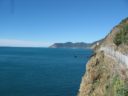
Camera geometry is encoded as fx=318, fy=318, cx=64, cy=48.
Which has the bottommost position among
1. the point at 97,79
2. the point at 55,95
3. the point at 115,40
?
the point at 55,95

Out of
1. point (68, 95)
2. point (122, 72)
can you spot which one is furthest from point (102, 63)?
point (68, 95)

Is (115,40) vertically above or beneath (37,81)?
above

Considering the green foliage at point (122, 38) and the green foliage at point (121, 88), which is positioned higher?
the green foliage at point (122, 38)

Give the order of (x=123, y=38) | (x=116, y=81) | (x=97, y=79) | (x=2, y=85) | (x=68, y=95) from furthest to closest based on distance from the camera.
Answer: (x=2, y=85) < (x=68, y=95) < (x=123, y=38) < (x=97, y=79) < (x=116, y=81)

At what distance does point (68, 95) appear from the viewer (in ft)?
240

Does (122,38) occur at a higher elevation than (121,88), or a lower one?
higher

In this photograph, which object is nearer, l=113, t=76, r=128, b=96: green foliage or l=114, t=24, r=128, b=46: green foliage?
l=113, t=76, r=128, b=96: green foliage

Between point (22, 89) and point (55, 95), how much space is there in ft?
39.3

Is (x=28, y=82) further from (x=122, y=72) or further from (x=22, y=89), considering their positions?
(x=122, y=72)

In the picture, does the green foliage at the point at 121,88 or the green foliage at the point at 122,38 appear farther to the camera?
the green foliage at the point at 122,38

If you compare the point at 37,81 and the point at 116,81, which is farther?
the point at 37,81

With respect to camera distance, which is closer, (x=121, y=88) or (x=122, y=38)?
(x=121, y=88)

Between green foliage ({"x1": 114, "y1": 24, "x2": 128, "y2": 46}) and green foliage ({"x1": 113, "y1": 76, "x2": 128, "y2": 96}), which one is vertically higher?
green foliage ({"x1": 114, "y1": 24, "x2": 128, "y2": 46})

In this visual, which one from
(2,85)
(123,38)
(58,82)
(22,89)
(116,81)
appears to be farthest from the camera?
(58,82)
